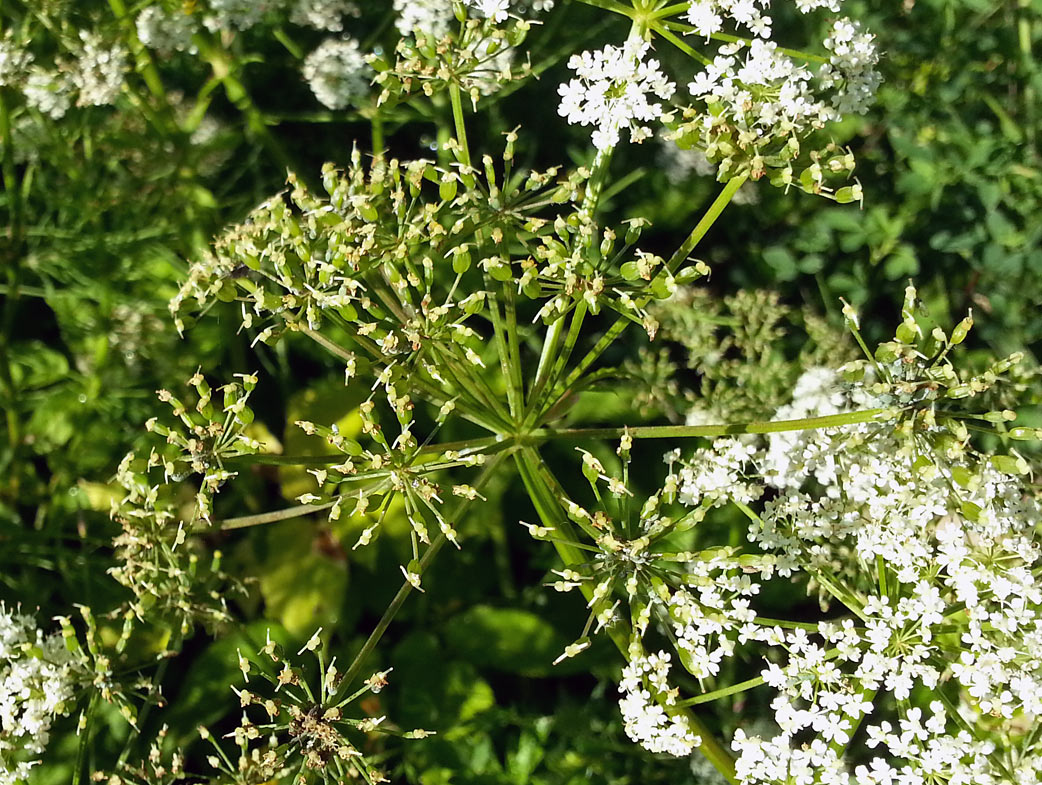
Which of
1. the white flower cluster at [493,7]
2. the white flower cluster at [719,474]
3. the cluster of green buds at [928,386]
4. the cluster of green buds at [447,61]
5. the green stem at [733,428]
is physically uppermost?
the white flower cluster at [493,7]

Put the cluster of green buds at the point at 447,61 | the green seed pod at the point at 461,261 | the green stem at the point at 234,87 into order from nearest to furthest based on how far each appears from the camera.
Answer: the green seed pod at the point at 461,261
the cluster of green buds at the point at 447,61
the green stem at the point at 234,87

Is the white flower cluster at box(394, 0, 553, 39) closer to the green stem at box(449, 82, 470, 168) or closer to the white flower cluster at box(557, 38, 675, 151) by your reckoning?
the green stem at box(449, 82, 470, 168)

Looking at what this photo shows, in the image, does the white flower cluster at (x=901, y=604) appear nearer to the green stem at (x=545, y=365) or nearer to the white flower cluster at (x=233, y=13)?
the green stem at (x=545, y=365)

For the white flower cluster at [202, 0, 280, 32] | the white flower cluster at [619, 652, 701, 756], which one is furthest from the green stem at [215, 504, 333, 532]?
the white flower cluster at [202, 0, 280, 32]

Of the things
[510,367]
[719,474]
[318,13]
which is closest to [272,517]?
[510,367]

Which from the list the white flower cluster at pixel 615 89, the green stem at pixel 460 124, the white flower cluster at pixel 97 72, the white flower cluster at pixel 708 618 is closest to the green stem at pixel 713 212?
the white flower cluster at pixel 615 89

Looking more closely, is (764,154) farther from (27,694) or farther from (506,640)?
(27,694)
